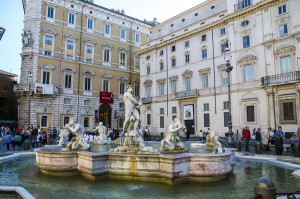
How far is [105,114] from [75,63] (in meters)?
8.36

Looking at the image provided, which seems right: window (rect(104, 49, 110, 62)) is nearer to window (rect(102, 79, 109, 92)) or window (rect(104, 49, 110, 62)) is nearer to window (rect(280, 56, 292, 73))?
window (rect(102, 79, 109, 92))

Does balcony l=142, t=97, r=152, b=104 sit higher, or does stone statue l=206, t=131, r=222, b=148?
balcony l=142, t=97, r=152, b=104

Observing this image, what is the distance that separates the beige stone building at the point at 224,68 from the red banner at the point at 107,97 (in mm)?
4904

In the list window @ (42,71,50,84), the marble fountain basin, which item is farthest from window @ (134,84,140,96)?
the marble fountain basin

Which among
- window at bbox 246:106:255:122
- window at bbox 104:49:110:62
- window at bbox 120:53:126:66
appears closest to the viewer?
window at bbox 246:106:255:122

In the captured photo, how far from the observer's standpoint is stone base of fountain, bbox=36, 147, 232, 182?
563 centimetres

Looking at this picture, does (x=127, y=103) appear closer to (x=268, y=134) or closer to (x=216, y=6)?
(x=268, y=134)

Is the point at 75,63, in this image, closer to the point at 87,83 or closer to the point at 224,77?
the point at 87,83

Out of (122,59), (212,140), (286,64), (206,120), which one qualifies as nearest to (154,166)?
(212,140)

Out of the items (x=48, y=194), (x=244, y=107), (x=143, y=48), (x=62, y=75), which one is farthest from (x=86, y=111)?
(x=48, y=194)

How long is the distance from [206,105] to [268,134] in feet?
44.3

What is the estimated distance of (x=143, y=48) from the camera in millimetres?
35344

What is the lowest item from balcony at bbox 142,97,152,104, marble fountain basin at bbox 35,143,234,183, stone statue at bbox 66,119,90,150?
marble fountain basin at bbox 35,143,234,183

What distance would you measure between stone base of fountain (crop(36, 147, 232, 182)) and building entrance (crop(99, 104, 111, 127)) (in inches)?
1043
